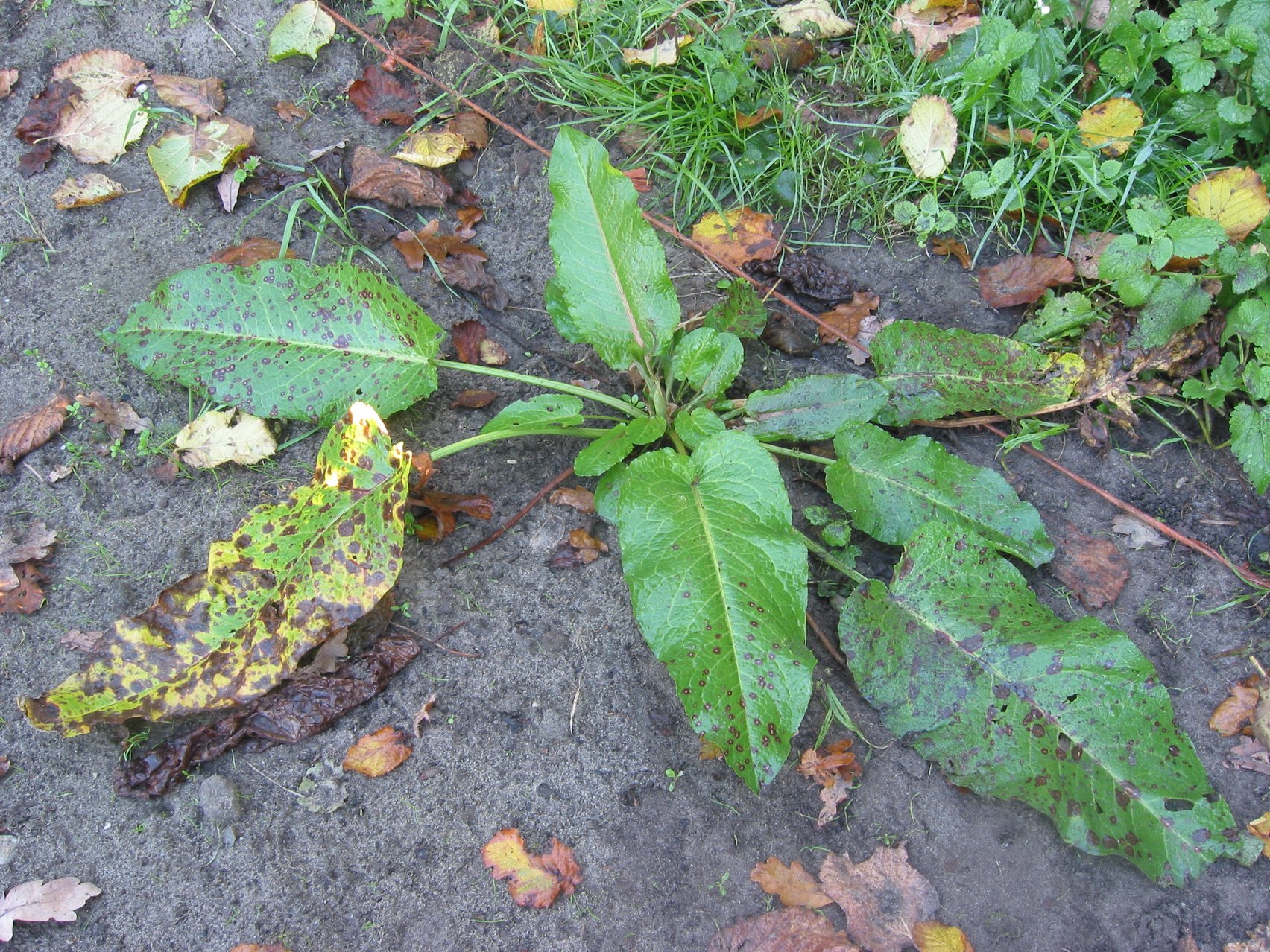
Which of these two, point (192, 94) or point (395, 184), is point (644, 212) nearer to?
point (395, 184)

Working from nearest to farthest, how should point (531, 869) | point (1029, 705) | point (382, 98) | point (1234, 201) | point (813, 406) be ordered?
point (531, 869)
point (1029, 705)
point (813, 406)
point (1234, 201)
point (382, 98)

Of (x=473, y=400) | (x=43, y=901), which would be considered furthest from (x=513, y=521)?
(x=43, y=901)

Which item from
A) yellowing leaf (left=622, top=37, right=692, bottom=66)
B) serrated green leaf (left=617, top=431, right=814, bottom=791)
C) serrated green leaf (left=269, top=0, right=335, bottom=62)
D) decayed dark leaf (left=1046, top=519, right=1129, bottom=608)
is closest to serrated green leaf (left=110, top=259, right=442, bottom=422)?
serrated green leaf (left=617, top=431, right=814, bottom=791)

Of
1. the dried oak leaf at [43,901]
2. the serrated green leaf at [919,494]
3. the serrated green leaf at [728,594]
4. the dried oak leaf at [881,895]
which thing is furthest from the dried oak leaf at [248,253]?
the dried oak leaf at [881,895]

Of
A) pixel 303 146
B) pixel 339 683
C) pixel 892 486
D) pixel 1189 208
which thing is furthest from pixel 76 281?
pixel 1189 208

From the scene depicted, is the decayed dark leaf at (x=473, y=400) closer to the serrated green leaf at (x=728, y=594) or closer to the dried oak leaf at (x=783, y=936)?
the serrated green leaf at (x=728, y=594)

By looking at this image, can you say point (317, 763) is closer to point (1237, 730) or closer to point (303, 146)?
point (303, 146)

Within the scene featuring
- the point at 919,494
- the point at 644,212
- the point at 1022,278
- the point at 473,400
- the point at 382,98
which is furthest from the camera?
the point at 382,98
